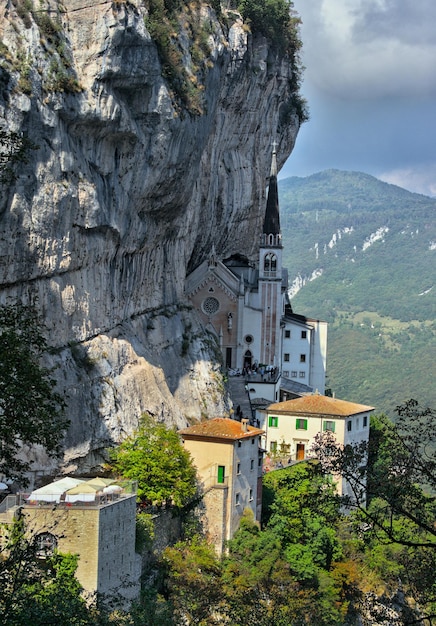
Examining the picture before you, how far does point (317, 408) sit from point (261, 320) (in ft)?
42.9

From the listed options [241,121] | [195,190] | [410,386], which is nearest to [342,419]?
[195,190]

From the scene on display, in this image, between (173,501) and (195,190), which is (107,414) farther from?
(195,190)

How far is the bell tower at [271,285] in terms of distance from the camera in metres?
67.9

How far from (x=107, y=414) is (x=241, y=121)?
26.2m

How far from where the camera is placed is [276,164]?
72250mm

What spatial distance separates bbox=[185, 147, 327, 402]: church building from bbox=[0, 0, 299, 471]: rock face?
8.33 m

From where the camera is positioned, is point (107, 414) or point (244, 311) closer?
point (107, 414)

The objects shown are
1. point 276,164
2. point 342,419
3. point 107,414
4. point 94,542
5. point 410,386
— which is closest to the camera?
point 94,542

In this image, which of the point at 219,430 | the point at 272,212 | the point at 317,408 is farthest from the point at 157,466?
the point at 272,212

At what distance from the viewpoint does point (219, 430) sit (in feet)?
150

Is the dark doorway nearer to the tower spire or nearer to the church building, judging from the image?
the church building

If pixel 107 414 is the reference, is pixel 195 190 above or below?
above

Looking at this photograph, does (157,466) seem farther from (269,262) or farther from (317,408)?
(269,262)

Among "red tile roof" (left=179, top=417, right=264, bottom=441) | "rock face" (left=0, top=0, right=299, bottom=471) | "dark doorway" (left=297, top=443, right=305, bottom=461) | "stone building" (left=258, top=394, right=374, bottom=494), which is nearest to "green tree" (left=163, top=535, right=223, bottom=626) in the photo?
"red tile roof" (left=179, top=417, right=264, bottom=441)
